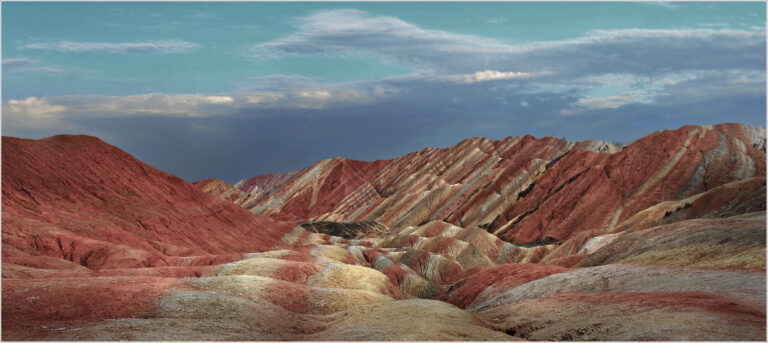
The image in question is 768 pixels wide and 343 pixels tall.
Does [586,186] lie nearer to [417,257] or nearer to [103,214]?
[417,257]

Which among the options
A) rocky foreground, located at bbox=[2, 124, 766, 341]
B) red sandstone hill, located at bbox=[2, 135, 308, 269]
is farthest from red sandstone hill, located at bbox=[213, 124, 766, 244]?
red sandstone hill, located at bbox=[2, 135, 308, 269]

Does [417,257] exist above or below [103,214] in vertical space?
below

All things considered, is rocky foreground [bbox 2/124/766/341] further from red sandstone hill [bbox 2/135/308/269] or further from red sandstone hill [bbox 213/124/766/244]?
red sandstone hill [bbox 213/124/766/244]

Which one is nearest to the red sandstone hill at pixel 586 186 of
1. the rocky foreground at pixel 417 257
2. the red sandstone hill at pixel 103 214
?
the rocky foreground at pixel 417 257

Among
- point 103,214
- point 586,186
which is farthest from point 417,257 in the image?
point 586,186

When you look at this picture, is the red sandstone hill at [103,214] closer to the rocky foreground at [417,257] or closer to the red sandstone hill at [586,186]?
the rocky foreground at [417,257]
